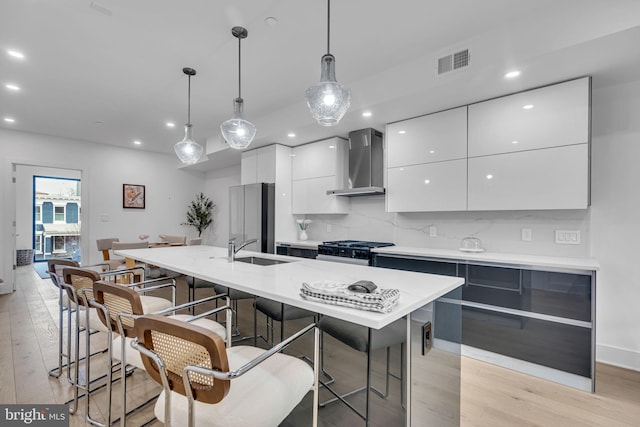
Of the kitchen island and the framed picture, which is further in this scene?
the framed picture

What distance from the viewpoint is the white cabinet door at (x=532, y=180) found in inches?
91.4

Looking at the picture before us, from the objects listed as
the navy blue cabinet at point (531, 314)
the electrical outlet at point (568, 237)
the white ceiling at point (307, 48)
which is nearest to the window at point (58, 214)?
the white ceiling at point (307, 48)

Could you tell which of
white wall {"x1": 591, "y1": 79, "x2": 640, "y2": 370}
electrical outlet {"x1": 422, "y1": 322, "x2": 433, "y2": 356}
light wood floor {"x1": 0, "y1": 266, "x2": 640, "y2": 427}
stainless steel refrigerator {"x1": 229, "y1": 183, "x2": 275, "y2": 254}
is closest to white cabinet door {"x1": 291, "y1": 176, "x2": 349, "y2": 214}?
stainless steel refrigerator {"x1": 229, "y1": 183, "x2": 275, "y2": 254}

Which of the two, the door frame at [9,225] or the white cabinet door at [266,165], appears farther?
the door frame at [9,225]

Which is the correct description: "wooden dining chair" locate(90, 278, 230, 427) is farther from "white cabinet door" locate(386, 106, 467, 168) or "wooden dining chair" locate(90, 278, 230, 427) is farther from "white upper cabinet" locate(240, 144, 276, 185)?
"white upper cabinet" locate(240, 144, 276, 185)

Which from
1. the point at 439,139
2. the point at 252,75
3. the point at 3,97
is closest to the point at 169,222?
the point at 3,97

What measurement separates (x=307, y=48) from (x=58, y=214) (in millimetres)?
10365

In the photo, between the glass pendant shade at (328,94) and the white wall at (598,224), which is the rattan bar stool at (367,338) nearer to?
the glass pendant shade at (328,94)

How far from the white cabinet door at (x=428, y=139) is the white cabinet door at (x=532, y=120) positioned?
109mm

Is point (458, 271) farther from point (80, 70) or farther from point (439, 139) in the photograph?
point (80, 70)

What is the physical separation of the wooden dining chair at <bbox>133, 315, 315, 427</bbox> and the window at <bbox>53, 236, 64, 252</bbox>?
35.1 ft

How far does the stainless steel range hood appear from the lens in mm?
3796

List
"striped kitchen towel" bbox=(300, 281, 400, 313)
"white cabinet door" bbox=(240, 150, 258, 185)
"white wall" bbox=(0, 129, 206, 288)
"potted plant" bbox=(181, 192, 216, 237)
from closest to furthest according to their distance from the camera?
"striped kitchen towel" bbox=(300, 281, 400, 313), "white cabinet door" bbox=(240, 150, 258, 185), "white wall" bbox=(0, 129, 206, 288), "potted plant" bbox=(181, 192, 216, 237)

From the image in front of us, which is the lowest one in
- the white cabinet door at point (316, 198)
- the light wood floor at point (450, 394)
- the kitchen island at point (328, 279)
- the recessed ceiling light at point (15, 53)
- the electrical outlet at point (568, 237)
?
the light wood floor at point (450, 394)
